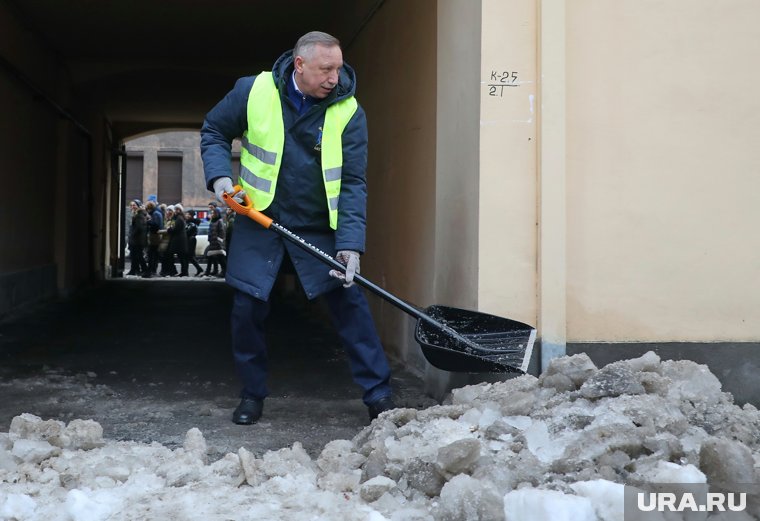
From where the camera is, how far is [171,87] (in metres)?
14.3

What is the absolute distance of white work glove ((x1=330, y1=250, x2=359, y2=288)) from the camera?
3.79 meters

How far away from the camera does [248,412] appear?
4066 millimetres

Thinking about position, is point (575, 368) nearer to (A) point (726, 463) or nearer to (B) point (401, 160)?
(A) point (726, 463)

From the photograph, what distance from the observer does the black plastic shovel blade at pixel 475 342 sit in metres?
3.65

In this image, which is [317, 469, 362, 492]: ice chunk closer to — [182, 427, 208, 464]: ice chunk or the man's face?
[182, 427, 208, 464]: ice chunk

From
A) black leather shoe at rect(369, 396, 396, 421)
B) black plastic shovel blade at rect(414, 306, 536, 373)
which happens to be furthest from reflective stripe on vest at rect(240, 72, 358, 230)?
black leather shoe at rect(369, 396, 396, 421)

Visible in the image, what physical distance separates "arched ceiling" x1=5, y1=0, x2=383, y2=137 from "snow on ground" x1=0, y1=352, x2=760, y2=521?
4406 mm

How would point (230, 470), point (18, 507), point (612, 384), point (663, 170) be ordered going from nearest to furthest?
point (18, 507) → point (230, 470) → point (612, 384) → point (663, 170)

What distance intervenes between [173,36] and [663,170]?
7.91 meters

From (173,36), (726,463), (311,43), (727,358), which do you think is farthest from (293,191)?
(173,36)

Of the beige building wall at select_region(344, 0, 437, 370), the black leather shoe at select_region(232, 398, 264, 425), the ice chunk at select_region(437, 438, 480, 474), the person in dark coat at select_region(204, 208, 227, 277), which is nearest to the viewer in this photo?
the ice chunk at select_region(437, 438, 480, 474)

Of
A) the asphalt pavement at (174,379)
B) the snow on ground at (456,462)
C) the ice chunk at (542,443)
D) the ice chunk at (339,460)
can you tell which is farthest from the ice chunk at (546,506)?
the asphalt pavement at (174,379)

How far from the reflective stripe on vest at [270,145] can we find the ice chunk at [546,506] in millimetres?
1845

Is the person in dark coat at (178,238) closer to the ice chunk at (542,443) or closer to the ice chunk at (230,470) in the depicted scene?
the ice chunk at (230,470)
